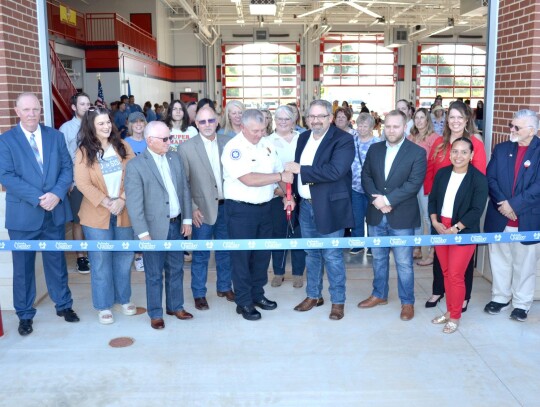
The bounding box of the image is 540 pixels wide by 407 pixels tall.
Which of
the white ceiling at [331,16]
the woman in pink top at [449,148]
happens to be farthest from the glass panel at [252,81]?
the woman in pink top at [449,148]

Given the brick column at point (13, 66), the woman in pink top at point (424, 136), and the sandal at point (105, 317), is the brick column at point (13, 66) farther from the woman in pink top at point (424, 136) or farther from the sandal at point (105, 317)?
the woman in pink top at point (424, 136)

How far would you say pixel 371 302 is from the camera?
4641 mm

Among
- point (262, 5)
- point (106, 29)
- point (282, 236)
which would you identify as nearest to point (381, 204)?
point (282, 236)

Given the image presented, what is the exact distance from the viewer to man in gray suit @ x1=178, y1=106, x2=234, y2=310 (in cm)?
444

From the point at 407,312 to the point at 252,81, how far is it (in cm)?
2294

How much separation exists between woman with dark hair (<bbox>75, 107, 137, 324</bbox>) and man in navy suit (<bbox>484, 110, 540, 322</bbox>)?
2908mm

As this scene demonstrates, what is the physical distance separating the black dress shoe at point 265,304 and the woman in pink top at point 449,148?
4.28 feet

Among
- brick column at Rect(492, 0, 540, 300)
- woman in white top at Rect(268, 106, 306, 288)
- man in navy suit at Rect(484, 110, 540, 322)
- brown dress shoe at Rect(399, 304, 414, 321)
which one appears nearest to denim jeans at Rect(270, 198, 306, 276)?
woman in white top at Rect(268, 106, 306, 288)

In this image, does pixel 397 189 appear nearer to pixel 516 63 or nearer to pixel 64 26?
pixel 516 63

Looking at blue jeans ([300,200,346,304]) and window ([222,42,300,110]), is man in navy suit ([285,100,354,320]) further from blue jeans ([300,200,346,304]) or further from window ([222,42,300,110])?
window ([222,42,300,110])

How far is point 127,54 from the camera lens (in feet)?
57.3

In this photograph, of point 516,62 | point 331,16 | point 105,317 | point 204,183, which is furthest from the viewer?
point 331,16

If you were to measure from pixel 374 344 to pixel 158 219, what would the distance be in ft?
A: 5.95

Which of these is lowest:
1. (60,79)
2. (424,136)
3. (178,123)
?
(424,136)
